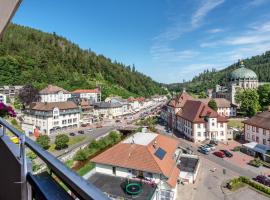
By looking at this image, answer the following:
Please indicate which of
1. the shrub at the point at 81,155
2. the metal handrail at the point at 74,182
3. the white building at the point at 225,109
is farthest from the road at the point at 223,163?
the metal handrail at the point at 74,182

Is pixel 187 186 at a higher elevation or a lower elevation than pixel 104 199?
lower

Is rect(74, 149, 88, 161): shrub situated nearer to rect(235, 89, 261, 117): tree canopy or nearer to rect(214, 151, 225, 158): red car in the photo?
rect(214, 151, 225, 158): red car

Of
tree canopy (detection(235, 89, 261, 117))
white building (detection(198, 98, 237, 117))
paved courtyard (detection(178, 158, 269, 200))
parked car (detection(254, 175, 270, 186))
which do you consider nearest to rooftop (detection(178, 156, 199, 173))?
paved courtyard (detection(178, 158, 269, 200))

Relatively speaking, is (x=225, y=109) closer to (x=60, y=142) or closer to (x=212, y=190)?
(x=212, y=190)

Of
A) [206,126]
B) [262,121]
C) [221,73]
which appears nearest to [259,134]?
[262,121]

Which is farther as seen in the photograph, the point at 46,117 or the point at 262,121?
the point at 46,117

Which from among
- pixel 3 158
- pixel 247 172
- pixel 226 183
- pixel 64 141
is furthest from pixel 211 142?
pixel 3 158

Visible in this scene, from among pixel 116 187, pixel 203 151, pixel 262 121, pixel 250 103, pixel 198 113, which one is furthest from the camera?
pixel 250 103

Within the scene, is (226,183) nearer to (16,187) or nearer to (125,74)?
(16,187)
